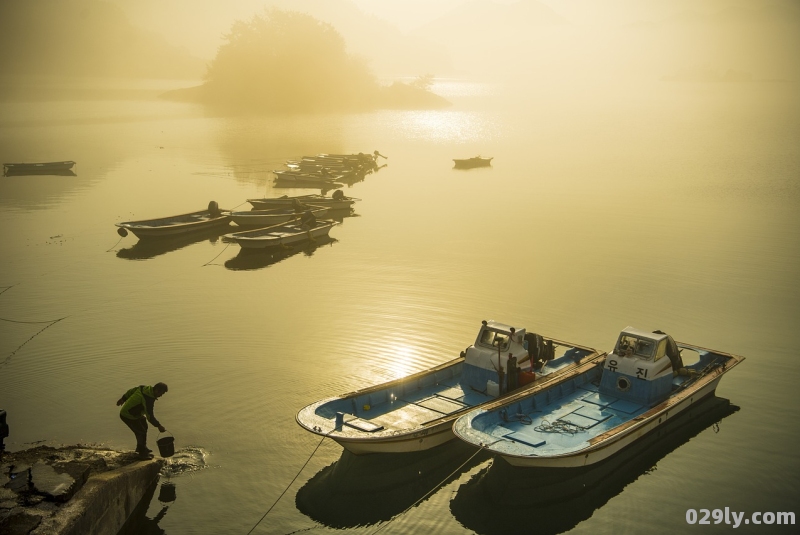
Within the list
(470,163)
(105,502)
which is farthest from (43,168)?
(105,502)

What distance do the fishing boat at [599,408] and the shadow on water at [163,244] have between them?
24.9 metres

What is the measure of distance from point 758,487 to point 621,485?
328 cm

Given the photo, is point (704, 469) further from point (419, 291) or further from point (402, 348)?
point (419, 291)

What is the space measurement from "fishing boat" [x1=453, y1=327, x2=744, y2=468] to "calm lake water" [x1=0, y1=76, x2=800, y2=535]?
987 mm

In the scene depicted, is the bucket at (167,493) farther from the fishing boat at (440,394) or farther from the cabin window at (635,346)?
the cabin window at (635,346)

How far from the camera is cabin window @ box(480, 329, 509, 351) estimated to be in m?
19.9

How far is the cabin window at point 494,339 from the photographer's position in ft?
65.3

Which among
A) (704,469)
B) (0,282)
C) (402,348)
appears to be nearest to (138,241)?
(0,282)

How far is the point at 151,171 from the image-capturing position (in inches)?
2598

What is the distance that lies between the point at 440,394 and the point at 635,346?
536cm

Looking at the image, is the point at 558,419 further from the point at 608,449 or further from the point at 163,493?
the point at 163,493

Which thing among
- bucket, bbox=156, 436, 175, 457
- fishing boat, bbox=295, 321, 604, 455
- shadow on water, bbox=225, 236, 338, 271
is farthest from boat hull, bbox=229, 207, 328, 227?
bucket, bbox=156, 436, 175, 457

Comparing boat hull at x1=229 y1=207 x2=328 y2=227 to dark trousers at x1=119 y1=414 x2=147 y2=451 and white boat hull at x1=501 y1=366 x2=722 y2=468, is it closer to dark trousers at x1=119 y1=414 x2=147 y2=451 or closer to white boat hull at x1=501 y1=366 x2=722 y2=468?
dark trousers at x1=119 y1=414 x2=147 y2=451

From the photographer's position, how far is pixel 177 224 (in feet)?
133
